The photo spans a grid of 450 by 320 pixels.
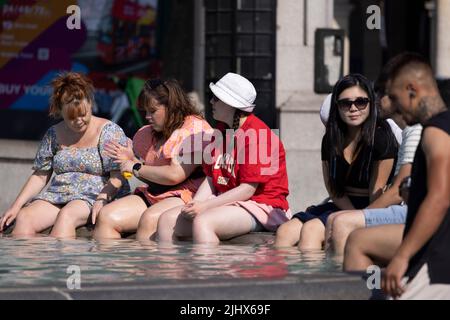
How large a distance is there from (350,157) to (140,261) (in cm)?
158

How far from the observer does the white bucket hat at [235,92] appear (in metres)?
8.93

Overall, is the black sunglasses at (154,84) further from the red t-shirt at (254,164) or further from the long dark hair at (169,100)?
the red t-shirt at (254,164)

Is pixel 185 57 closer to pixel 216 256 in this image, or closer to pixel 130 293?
pixel 216 256

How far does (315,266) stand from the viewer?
725cm

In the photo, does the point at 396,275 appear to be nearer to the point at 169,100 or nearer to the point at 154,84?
the point at 169,100

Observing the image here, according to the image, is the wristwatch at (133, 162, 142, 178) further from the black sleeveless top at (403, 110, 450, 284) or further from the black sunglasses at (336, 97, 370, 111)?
the black sleeveless top at (403, 110, 450, 284)

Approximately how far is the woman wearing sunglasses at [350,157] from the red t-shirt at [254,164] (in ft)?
1.51

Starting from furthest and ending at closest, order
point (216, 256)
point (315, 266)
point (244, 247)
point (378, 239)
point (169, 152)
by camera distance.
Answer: point (169, 152) → point (244, 247) → point (216, 256) → point (315, 266) → point (378, 239)

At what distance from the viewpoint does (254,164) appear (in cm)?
877

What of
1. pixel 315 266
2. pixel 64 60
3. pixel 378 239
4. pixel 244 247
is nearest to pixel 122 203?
pixel 244 247

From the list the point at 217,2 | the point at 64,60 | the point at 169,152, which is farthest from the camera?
the point at 64,60

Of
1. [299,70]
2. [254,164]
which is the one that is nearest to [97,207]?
[254,164]

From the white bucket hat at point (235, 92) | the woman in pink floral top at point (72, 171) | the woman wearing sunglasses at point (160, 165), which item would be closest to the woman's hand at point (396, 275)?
the white bucket hat at point (235, 92)
